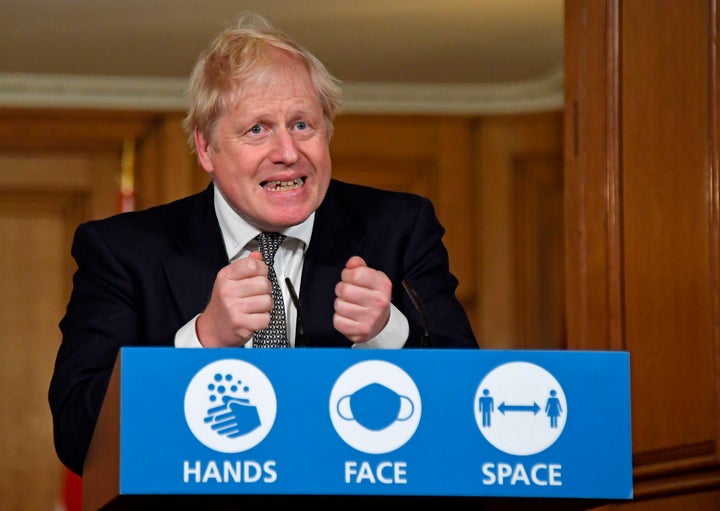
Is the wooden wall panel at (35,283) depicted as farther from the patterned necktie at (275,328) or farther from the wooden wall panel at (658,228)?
the patterned necktie at (275,328)

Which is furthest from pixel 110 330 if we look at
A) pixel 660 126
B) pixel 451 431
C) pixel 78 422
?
pixel 660 126

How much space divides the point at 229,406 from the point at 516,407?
0.27 m

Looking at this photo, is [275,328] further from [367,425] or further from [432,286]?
[367,425]

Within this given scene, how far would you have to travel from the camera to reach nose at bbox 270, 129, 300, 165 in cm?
176

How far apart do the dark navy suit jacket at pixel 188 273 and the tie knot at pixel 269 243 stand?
0.05 meters

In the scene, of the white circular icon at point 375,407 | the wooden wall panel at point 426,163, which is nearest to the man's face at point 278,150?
the white circular icon at point 375,407

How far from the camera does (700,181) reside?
2922mm

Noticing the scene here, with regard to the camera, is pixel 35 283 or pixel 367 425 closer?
pixel 367 425

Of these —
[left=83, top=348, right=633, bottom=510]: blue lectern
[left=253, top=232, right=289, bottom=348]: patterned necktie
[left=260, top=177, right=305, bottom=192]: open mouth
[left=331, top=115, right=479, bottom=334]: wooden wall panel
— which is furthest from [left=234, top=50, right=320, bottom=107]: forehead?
[left=331, top=115, right=479, bottom=334]: wooden wall panel

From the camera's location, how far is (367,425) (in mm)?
1250

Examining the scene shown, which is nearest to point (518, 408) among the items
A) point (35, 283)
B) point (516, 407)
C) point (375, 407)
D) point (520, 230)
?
point (516, 407)

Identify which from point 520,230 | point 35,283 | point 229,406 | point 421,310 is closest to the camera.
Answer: point 229,406

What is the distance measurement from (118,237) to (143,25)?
2801mm

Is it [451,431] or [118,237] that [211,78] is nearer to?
[118,237]
